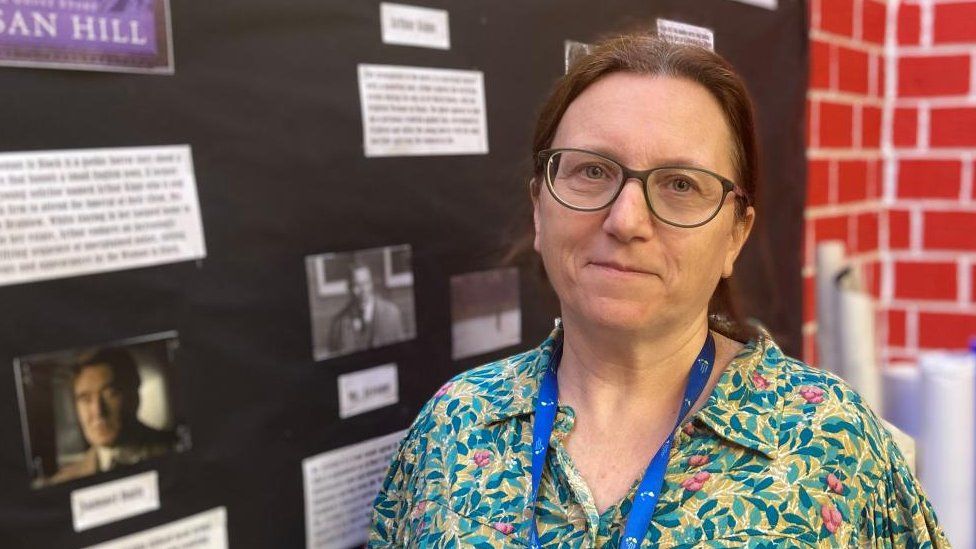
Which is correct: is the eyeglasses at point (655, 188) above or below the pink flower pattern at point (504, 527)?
above

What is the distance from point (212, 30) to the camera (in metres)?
1.18

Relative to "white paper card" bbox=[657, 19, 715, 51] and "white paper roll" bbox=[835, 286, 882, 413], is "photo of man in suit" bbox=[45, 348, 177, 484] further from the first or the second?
"white paper roll" bbox=[835, 286, 882, 413]

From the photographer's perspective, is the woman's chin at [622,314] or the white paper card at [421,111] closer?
the woman's chin at [622,314]

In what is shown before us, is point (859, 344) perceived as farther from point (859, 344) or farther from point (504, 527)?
point (504, 527)

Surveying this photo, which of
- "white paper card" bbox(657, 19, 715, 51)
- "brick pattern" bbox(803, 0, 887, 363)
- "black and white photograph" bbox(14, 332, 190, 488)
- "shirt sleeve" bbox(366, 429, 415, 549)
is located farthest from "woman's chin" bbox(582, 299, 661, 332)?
"brick pattern" bbox(803, 0, 887, 363)

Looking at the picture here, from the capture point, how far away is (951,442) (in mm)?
2166

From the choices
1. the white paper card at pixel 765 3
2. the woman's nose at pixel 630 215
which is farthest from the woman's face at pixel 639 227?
the white paper card at pixel 765 3

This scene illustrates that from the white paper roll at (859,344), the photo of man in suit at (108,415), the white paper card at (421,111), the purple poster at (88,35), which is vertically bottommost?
the white paper roll at (859,344)

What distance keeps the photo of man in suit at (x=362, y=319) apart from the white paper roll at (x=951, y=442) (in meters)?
1.52

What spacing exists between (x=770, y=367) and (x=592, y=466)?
0.85ft

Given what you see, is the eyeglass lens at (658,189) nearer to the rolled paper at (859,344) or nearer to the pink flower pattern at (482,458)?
the pink flower pattern at (482,458)

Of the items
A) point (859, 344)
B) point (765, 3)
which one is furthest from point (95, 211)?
point (859, 344)

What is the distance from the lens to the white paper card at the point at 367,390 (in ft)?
4.53

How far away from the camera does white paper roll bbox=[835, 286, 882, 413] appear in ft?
7.69
